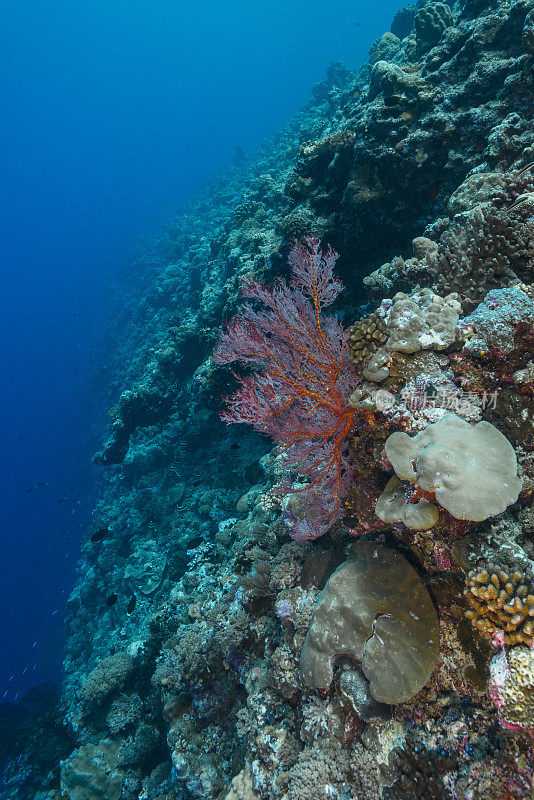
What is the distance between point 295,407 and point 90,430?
30.5 metres

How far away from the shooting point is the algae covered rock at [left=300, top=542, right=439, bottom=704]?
2.94 metres

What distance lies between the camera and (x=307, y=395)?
13.6ft

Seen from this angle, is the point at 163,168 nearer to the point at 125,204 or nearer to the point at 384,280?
the point at 125,204

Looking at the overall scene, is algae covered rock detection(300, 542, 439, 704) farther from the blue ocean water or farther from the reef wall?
the blue ocean water

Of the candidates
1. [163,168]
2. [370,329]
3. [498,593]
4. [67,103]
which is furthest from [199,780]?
[67,103]

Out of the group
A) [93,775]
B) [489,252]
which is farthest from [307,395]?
[93,775]

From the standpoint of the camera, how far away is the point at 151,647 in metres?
9.56

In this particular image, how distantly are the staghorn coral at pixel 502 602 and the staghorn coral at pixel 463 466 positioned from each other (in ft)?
1.45

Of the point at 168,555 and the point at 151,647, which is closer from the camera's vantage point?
the point at 151,647

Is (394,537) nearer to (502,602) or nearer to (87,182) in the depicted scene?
(502,602)

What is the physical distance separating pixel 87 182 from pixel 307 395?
160 m

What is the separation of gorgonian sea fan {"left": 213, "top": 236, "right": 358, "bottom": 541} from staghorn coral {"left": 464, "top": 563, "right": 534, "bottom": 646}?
1444mm

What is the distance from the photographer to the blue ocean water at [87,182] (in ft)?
98.6

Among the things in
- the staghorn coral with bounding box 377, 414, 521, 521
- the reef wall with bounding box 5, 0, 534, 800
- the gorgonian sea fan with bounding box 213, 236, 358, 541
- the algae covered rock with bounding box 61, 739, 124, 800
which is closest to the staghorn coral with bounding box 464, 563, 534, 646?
the reef wall with bounding box 5, 0, 534, 800
